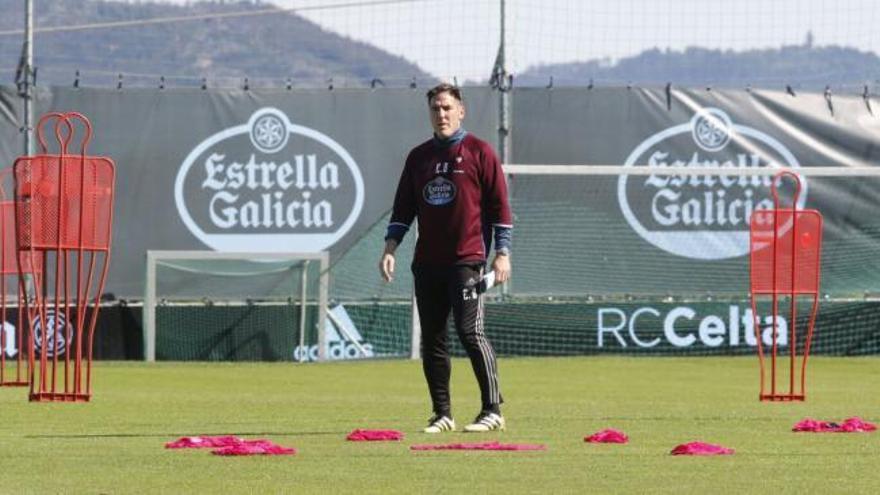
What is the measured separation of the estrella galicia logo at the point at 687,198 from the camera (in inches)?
1057

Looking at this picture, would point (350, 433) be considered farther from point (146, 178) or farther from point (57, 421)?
point (146, 178)

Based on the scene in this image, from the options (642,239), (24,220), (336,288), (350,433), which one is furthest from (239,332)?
(350,433)

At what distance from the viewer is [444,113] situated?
467 inches

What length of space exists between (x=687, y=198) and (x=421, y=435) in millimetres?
15750

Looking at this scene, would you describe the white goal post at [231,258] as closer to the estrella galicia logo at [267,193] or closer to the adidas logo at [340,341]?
the adidas logo at [340,341]

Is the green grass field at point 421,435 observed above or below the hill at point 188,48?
below

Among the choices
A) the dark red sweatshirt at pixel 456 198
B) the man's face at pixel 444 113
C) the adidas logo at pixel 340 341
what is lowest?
the adidas logo at pixel 340 341

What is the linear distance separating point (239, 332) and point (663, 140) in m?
6.09

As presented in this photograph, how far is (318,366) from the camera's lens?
2403 centimetres

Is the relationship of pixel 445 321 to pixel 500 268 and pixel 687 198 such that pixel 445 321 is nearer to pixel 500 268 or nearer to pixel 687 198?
pixel 500 268

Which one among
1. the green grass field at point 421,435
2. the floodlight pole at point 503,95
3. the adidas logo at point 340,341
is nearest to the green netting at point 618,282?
the adidas logo at point 340,341

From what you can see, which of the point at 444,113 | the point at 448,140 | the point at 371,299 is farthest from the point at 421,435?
the point at 371,299

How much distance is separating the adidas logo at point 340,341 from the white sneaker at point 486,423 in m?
13.9

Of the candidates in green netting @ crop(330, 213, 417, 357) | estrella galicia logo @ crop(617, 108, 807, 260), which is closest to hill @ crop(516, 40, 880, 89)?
estrella galicia logo @ crop(617, 108, 807, 260)
